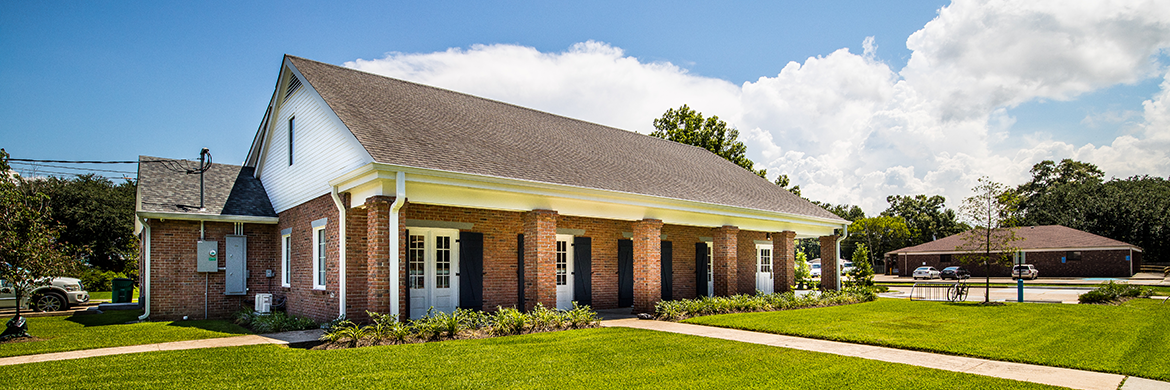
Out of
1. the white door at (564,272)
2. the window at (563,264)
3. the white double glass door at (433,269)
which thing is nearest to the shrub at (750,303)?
the white door at (564,272)

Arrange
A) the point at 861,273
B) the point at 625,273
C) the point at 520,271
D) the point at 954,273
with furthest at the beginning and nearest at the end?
the point at 954,273
the point at 861,273
the point at 625,273
the point at 520,271

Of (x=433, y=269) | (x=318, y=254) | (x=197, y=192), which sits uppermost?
(x=197, y=192)

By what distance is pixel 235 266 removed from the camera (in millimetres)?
15188

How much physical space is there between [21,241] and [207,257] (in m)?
3.61

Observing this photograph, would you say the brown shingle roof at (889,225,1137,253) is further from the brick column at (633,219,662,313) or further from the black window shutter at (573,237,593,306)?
the black window shutter at (573,237,593,306)

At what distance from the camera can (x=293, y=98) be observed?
15133 millimetres

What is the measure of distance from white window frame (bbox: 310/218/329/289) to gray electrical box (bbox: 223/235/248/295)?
3364mm

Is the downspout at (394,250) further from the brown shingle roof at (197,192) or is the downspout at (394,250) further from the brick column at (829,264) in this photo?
the brick column at (829,264)

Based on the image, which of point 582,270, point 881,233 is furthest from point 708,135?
point 881,233

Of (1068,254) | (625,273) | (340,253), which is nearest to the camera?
(340,253)

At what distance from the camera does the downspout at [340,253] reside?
11.2m

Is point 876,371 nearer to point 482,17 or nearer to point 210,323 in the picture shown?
point 482,17

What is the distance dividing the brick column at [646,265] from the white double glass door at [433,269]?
14.8 feet

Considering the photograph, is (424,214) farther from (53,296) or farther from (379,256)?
(53,296)
